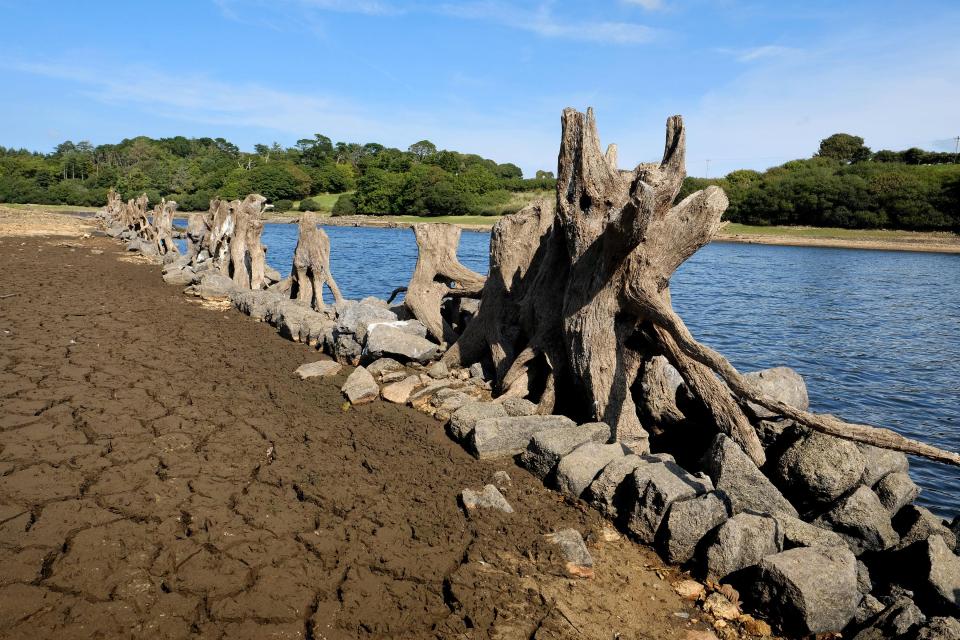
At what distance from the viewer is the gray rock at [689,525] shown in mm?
5199

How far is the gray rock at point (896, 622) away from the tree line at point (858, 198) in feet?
238

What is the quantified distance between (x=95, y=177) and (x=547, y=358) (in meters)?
132

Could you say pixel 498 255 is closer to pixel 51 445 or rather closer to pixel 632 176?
pixel 632 176

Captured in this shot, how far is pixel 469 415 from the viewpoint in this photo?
24.6 ft

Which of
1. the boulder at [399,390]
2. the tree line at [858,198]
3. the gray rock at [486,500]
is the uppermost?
the tree line at [858,198]

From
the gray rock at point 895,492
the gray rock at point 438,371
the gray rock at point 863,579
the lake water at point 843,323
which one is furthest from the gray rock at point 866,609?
the gray rock at point 438,371

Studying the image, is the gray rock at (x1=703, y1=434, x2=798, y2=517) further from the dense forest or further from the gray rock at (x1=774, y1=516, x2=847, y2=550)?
the dense forest

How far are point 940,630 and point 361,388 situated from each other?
265 inches

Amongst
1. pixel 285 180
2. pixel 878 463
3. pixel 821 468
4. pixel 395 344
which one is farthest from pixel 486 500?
pixel 285 180

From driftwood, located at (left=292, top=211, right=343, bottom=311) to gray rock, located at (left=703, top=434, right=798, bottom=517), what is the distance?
34.0 ft

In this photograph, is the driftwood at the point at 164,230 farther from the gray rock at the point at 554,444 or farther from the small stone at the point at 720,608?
the small stone at the point at 720,608

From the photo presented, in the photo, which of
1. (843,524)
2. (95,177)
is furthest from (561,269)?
(95,177)

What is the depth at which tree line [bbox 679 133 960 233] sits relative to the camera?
2574 inches

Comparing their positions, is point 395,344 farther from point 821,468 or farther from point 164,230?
point 164,230
